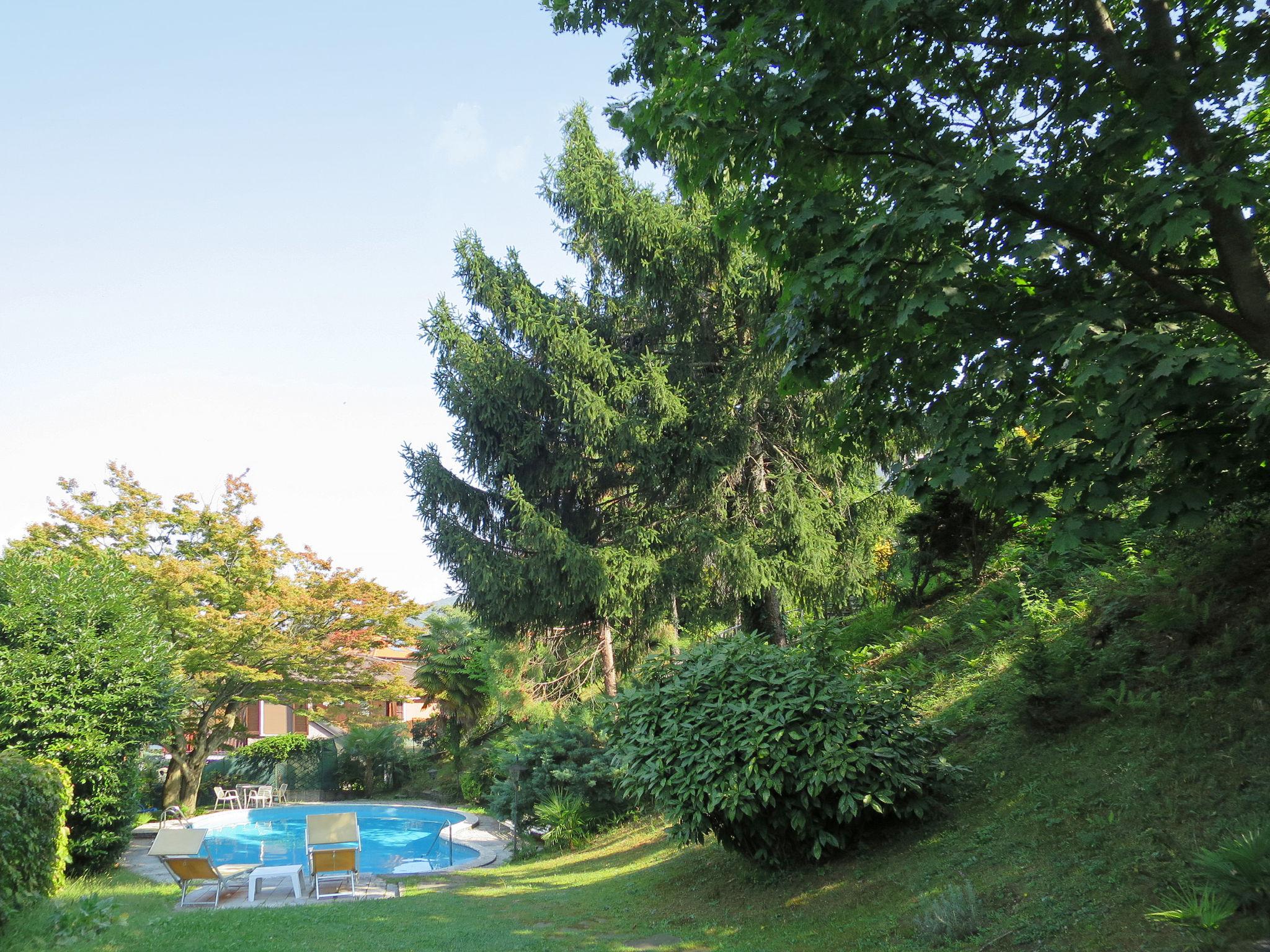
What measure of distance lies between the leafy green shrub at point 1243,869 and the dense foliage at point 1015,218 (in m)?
1.68

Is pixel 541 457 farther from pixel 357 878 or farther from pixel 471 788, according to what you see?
pixel 471 788

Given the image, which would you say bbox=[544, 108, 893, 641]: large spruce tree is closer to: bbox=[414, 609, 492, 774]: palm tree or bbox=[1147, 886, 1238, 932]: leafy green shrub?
bbox=[1147, 886, 1238, 932]: leafy green shrub

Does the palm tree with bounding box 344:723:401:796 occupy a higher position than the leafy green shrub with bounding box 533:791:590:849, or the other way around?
the palm tree with bounding box 344:723:401:796

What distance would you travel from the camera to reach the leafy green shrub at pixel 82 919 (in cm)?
741

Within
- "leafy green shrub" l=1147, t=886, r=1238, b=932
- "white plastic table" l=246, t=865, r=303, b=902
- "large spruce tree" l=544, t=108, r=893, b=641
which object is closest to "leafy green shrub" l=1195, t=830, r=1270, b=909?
"leafy green shrub" l=1147, t=886, r=1238, b=932

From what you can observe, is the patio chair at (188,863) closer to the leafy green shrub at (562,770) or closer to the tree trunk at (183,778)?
the leafy green shrub at (562,770)

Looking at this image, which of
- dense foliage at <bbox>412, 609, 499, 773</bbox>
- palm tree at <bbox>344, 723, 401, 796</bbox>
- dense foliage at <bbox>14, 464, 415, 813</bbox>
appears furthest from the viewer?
palm tree at <bbox>344, 723, 401, 796</bbox>

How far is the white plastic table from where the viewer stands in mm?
11562

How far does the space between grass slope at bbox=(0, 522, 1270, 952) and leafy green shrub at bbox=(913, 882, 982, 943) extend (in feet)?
0.37

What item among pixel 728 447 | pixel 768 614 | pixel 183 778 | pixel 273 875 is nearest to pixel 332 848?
pixel 273 875

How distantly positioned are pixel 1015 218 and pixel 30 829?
11027mm

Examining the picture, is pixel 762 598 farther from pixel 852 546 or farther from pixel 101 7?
pixel 101 7

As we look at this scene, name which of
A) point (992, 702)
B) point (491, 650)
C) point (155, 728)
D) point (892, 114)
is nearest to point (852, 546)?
point (992, 702)

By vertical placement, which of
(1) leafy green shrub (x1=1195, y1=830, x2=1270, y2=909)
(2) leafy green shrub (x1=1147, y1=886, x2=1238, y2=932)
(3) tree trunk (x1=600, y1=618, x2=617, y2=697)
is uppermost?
(3) tree trunk (x1=600, y1=618, x2=617, y2=697)
